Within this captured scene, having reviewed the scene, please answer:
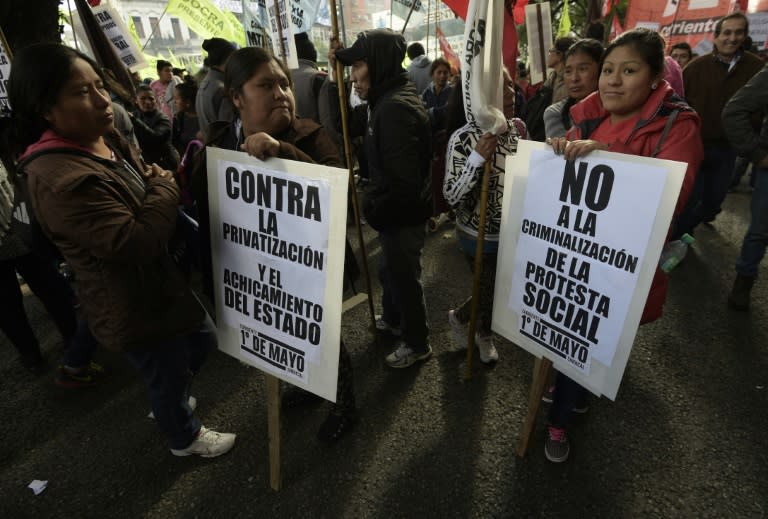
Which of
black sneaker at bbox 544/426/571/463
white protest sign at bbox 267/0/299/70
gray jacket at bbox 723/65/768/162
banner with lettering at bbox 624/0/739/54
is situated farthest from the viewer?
banner with lettering at bbox 624/0/739/54

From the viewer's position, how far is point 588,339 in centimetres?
162

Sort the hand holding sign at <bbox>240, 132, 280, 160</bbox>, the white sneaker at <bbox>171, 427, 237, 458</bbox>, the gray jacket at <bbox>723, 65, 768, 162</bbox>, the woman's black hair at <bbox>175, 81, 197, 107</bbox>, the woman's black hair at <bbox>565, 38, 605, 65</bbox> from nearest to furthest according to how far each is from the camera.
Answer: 1. the hand holding sign at <bbox>240, 132, 280, 160</bbox>
2. the white sneaker at <bbox>171, 427, 237, 458</bbox>
3. the woman's black hair at <bbox>565, 38, 605, 65</bbox>
4. the gray jacket at <bbox>723, 65, 768, 162</bbox>
5. the woman's black hair at <bbox>175, 81, 197, 107</bbox>

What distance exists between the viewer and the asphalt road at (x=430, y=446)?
193cm

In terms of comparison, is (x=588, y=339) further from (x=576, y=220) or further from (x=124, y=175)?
(x=124, y=175)

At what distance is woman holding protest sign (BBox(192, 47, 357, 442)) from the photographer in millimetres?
1677

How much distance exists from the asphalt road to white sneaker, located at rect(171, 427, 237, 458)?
0.17 ft

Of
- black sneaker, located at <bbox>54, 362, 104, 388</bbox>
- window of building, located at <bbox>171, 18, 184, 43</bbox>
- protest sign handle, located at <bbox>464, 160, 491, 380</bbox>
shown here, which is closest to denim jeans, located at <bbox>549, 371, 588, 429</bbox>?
protest sign handle, located at <bbox>464, 160, 491, 380</bbox>

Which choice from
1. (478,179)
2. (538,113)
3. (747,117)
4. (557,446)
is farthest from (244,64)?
(538,113)

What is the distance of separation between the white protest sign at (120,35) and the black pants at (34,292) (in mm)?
3243

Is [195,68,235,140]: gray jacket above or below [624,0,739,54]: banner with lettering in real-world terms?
below

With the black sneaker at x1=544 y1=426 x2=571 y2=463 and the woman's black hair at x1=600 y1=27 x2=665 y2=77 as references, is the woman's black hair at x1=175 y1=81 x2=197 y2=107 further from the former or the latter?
the black sneaker at x1=544 y1=426 x2=571 y2=463

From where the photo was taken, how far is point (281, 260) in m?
1.58

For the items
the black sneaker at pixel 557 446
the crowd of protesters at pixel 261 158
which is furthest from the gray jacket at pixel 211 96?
the black sneaker at pixel 557 446

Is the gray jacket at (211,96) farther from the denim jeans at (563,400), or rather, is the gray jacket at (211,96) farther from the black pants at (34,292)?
the denim jeans at (563,400)
